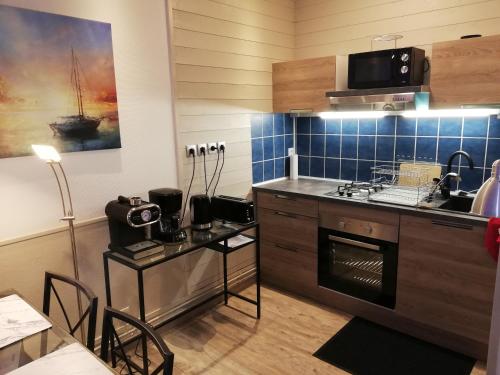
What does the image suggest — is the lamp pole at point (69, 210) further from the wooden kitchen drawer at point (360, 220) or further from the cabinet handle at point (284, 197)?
the wooden kitchen drawer at point (360, 220)

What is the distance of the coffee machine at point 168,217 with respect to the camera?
2.42 meters

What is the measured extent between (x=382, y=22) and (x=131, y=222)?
2.46 metres

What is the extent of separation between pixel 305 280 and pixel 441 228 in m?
1.21

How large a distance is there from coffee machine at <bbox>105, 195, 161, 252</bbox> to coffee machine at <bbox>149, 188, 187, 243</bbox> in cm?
8

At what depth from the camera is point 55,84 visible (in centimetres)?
209

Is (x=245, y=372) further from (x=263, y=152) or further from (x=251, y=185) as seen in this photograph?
(x=263, y=152)

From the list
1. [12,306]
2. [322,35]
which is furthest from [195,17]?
[12,306]

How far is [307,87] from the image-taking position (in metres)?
3.19

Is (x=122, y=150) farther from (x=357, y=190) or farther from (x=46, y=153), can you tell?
(x=357, y=190)

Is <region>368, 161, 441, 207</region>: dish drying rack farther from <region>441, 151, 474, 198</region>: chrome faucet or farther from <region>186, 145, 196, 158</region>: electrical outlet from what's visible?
<region>186, 145, 196, 158</region>: electrical outlet

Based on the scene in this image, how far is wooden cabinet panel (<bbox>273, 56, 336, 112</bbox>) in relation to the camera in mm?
3061

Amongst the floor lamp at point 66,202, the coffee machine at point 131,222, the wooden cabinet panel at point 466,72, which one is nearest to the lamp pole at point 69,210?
the floor lamp at point 66,202

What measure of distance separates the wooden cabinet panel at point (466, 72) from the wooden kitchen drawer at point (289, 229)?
127 centimetres

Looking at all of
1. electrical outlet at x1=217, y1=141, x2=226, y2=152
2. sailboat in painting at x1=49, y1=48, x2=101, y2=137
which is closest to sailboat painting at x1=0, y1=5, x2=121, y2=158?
sailboat in painting at x1=49, y1=48, x2=101, y2=137
